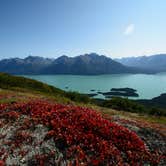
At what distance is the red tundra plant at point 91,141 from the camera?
11656 millimetres

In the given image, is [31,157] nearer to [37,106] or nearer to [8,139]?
[8,139]

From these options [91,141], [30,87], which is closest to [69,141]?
[91,141]

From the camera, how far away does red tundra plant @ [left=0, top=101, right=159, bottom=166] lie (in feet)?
38.2

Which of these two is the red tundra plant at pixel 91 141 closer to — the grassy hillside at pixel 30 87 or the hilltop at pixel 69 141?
the hilltop at pixel 69 141

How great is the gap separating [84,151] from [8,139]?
17.0ft

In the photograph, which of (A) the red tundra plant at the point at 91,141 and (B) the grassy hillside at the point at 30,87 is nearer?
(A) the red tundra plant at the point at 91,141

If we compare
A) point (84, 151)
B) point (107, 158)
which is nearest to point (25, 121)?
point (84, 151)

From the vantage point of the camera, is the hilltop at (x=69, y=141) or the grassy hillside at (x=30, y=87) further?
the grassy hillside at (x=30, y=87)

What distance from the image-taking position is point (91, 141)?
1279cm

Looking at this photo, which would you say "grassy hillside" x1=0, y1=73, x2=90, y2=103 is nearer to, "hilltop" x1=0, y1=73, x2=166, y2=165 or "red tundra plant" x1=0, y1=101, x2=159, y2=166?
"hilltop" x1=0, y1=73, x2=166, y2=165

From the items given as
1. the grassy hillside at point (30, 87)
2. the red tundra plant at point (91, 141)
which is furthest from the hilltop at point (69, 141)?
the grassy hillside at point (30, 87)

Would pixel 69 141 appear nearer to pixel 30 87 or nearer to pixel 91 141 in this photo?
pixel 91 141

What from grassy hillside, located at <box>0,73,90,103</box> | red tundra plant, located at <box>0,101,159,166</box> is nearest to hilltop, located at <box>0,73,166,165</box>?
red tundra plant, located at <box>0,101,159,166</box>

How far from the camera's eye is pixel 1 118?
16172 mm
